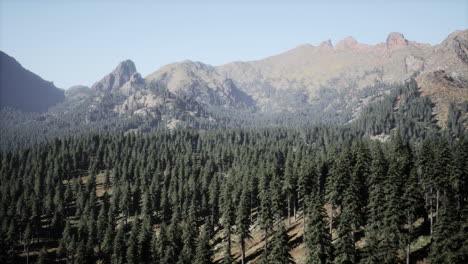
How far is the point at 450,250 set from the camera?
37062 mm

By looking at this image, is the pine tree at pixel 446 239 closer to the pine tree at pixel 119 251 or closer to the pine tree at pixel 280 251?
the pine tree at pixel 280 251

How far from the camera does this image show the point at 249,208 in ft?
289

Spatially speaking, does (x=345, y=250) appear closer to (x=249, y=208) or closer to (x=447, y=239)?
(x=447, y=239)

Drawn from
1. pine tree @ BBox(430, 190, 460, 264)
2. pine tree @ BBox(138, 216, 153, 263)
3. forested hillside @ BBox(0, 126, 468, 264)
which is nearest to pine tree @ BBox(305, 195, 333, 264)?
forested hillside @ BBox(0, 126, 468, 264)

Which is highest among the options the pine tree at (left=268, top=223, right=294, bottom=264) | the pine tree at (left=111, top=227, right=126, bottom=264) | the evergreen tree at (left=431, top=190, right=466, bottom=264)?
the evergreen tree at (left=431, top=190, right=466, bottom=264)

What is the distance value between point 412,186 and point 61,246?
3466 inches

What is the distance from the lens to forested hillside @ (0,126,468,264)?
4519 centimetres

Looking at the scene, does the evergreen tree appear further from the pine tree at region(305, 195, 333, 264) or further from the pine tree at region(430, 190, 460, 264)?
the pine tree at region(305, 195, 333, 264)

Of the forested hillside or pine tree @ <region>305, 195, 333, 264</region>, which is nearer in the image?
pine tree @ <region>305, 195, 333, 264</region>

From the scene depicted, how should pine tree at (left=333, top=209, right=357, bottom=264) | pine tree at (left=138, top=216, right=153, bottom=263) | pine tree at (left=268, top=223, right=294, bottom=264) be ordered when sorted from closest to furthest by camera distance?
pine tree at (left=333, top=209, right=357, bottom=264), pine tree at (left=268, top=223, right=294, bottom=264), pine tree at (left=138, top=216, right=153, bottom=263)

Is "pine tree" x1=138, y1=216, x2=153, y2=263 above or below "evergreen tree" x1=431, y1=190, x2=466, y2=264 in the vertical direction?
below

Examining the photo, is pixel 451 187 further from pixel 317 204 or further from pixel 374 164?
pixel 317 204

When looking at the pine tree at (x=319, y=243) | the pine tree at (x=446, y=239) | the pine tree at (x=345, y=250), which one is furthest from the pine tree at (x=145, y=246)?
the pine tree at (x=446, y=239)

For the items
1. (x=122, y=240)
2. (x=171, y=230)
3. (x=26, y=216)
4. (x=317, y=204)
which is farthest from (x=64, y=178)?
(x=317, y=204)
